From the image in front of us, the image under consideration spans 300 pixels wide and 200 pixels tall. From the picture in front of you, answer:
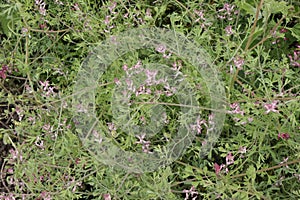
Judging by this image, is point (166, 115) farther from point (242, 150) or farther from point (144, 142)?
point (242, 150)

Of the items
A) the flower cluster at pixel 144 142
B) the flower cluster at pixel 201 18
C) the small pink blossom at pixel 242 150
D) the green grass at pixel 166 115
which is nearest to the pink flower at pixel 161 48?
the green grass at pixel 166 115

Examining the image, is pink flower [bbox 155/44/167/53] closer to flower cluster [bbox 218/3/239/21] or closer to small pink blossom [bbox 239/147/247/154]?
flower cluster [bbox 218/3/239/21]

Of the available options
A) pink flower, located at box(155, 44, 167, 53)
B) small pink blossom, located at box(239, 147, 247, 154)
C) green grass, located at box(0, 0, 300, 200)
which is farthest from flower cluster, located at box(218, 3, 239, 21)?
small pink blossom, located at box(239, 147, 247, 154)

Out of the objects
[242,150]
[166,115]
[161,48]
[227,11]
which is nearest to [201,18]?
[227,11]

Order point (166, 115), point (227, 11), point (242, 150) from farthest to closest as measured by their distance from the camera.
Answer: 1. point (227, 11)
2. point (166, 115)
3. point (242, 150)

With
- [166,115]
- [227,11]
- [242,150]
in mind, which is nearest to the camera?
[242,150]

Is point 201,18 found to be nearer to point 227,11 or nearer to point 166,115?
point 227,11

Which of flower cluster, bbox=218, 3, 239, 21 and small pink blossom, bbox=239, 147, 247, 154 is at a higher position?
flower cluster, bbox=218, 3, 239, 21

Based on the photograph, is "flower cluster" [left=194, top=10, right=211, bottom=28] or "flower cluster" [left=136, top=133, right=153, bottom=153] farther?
"flower cluster" [left=194, top=10, right=211, bottom=28]

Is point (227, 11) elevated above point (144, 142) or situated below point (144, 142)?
above

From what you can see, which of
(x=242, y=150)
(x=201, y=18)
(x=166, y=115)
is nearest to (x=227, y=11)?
A: (x=201, y=18)

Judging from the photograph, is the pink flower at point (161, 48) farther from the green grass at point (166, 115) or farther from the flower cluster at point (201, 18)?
the flower cluster at point (201, 18)

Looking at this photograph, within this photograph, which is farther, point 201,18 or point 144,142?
point 201,18
